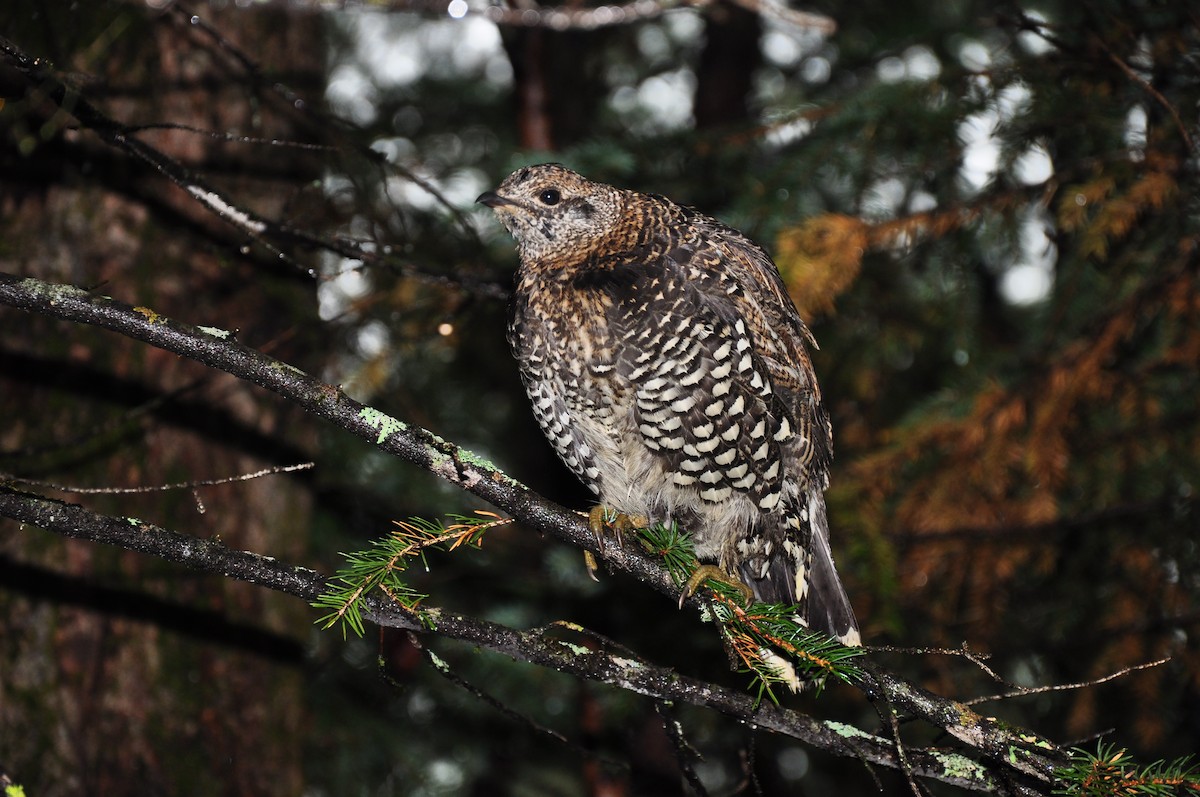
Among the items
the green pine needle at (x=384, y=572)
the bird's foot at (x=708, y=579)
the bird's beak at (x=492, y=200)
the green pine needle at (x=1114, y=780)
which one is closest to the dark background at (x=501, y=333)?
the bird's beak at (x=492, y=200)

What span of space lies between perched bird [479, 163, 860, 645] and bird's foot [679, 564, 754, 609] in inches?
6.1

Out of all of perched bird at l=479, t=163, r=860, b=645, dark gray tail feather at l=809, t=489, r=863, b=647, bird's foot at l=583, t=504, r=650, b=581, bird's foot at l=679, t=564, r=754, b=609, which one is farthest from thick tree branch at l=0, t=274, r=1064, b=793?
dark gray tail feather at l=809, t=489, r=863, b=647

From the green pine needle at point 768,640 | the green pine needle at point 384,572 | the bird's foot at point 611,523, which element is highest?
the green pine needle at point 384,572

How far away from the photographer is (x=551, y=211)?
3.26 m

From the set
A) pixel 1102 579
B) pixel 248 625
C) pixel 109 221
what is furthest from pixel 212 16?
pixel 1102 579

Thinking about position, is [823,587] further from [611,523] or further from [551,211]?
[551,211]

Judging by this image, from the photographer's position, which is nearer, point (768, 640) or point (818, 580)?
point (768, 640)

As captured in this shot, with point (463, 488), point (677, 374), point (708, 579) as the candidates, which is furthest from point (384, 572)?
point (677, 374)

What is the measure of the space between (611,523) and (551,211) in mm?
1045

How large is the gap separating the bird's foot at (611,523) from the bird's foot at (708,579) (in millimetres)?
227

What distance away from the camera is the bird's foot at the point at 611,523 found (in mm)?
2840

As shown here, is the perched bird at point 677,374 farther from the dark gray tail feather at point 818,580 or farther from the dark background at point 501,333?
the dark background at point 501,333

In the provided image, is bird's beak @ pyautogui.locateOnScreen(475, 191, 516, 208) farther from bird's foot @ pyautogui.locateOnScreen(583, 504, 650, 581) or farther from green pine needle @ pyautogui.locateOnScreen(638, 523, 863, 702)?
green pine needle @ pyautogui.locateOnScreen(638, 523, 863, 702)

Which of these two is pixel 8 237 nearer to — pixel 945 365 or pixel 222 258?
pixel 222 258
